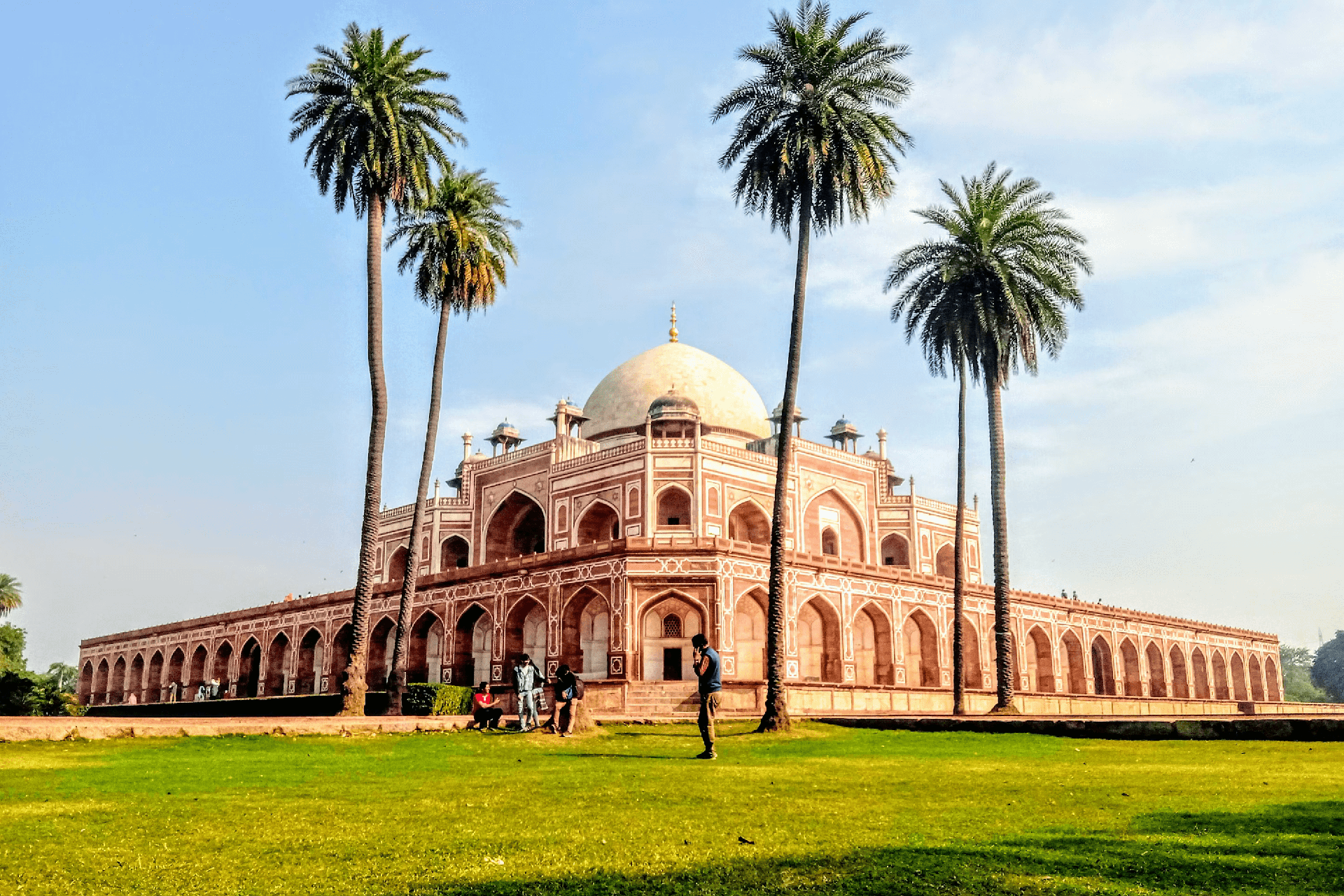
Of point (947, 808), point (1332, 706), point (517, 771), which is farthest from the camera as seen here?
point (1332, 706)

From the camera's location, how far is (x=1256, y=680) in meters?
66.1

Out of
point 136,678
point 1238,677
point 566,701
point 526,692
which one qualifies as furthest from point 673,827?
point 1238,677

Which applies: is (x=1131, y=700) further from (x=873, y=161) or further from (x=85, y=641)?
(x=85, y=641)

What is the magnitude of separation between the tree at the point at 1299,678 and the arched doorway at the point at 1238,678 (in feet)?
146

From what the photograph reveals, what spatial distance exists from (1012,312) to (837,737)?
1564cm

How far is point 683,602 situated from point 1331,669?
93.9 m

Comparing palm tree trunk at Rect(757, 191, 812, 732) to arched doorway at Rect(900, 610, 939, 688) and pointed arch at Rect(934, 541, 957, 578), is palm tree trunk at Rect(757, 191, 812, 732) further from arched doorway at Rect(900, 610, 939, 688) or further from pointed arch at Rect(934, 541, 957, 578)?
pointed arch at Rect(934, 541, 957, 578)

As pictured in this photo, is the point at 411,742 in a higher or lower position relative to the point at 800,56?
lower

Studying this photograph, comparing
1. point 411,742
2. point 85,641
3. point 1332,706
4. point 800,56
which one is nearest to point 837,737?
point 411,742

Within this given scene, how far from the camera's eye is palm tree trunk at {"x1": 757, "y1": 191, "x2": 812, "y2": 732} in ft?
74.6

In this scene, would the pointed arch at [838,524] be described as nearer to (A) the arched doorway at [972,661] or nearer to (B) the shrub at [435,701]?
(A) the arched doorway at [972,661]

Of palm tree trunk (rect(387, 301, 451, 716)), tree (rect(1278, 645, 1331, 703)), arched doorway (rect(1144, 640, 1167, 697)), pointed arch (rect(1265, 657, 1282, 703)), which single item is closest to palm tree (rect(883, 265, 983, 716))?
palm tree trunk (rect(387, 301, 451, 716))

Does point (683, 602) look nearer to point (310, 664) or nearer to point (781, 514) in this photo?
point (781, 514)

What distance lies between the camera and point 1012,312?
3161 cm
